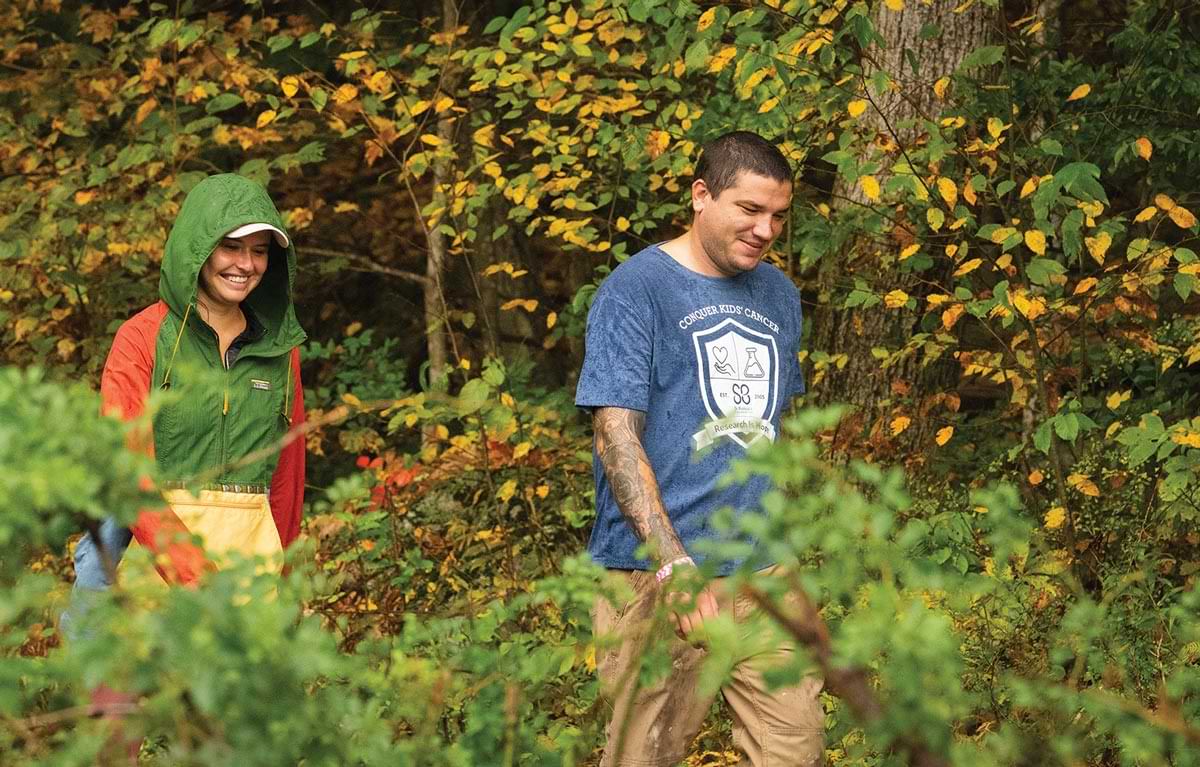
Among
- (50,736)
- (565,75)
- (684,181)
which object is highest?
(565,75)

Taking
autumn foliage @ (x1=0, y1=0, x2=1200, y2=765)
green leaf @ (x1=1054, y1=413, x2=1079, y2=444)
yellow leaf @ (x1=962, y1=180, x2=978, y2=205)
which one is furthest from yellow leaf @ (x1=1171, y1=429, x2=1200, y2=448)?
yellow leaf @ (x1=962, y1=180, x2=978, y2=205)

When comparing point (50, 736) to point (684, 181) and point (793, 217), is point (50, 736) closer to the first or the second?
point (793, 217)

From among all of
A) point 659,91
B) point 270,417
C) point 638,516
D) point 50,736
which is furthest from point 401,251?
point 50,736

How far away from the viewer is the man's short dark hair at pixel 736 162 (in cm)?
392

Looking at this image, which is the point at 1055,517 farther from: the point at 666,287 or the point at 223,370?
the point at 223,370

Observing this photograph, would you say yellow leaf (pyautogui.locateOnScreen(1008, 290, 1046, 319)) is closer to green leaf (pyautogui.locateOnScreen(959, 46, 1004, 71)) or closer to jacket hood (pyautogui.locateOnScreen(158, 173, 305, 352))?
green leaf (pyautogui.locateOnScreen(959, 46, 1004, 71))

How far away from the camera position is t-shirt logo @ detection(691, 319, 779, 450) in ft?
12.7

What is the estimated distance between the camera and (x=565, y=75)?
6.97 metres

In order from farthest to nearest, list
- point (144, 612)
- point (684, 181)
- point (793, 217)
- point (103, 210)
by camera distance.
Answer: point (103, 210)
point (684, 181)
point (793, 217)
point (144, 612)

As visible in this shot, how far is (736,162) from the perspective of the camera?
12.9 feet

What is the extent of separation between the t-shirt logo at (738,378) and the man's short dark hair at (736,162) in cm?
36

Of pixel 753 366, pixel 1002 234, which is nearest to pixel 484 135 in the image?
pixel 1002 234

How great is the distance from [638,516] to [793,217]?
10.8 feet

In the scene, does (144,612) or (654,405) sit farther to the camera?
(654,405)
